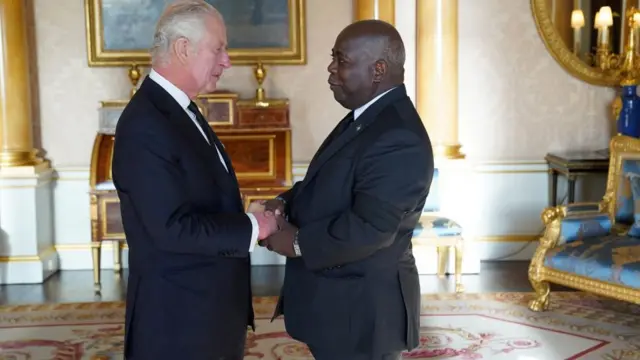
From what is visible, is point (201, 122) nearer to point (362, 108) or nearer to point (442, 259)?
point (362, 108)

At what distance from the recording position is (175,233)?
1922 millimetres

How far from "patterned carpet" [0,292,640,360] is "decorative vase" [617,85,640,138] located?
1364mm

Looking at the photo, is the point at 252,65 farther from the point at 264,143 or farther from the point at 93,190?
the point at 93,190

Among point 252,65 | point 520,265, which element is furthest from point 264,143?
point 520,265

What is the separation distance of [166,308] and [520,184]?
Result: 4.35 meters

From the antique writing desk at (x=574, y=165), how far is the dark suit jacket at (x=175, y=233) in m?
3.80

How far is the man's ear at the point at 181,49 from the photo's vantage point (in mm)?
2018

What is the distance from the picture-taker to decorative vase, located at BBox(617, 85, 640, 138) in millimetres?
5426

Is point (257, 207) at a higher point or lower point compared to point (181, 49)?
lower

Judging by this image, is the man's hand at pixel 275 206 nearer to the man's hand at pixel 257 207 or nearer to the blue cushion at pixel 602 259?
the man's hand at pixel 257 207

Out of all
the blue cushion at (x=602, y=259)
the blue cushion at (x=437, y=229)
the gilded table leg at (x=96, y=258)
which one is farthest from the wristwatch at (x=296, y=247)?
the gilded table leg at (x=96, y=258)

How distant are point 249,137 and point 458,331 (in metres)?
2.12

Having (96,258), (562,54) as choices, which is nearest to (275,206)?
(96,258)

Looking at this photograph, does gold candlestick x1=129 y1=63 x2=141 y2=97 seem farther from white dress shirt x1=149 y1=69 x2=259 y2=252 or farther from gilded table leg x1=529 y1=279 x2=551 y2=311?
white dress shirt x1=149 y1=69 x2=259 y2=252
